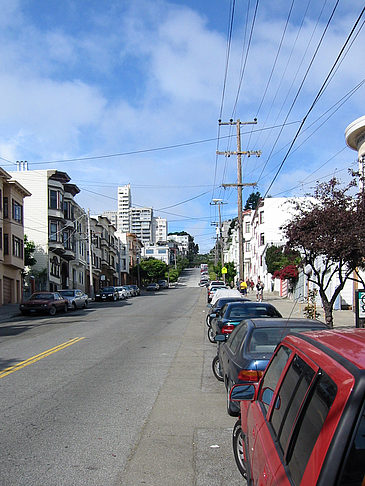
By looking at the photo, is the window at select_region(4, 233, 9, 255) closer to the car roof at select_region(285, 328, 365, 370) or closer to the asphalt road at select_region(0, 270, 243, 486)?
the asphalt road at select_region(0, 270, 243, 486)

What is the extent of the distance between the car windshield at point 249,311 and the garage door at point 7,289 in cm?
3065

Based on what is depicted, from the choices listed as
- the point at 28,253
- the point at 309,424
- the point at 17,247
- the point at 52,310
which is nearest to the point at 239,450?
the point at 309,424

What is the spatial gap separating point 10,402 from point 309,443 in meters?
6.98

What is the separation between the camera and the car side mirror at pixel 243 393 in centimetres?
448

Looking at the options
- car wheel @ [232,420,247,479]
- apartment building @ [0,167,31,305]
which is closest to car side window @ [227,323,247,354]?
car wheel @ [232,420,247,479]

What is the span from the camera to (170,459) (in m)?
5.75

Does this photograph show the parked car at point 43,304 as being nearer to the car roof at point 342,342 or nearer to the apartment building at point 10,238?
the apartment building at point 10,238

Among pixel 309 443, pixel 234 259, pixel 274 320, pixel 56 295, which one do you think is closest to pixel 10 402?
pixel 274 320

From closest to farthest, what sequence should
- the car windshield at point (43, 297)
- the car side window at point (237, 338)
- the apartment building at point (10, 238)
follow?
the car side window at point (237, 338) → the car windshield at point (43, 297) → the apartment building at point (10, 238)

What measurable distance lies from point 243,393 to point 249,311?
8.76 meters

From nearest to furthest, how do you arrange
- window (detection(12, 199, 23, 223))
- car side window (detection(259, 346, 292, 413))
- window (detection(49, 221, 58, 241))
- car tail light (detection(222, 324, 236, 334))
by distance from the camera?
car side window (detection(259, 346, 292, 413)), car tail light (detection(222, 324, 236, 334)), window (detection(12, 199, 23, 223)), window (detection(49, 221, 58, 241))

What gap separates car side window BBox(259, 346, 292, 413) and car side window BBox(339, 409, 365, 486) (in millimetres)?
1407

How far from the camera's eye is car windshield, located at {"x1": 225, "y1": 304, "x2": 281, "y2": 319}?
42.8ft

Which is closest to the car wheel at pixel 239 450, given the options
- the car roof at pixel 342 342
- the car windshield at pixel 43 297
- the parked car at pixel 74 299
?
the car roof at pixel 342 342
